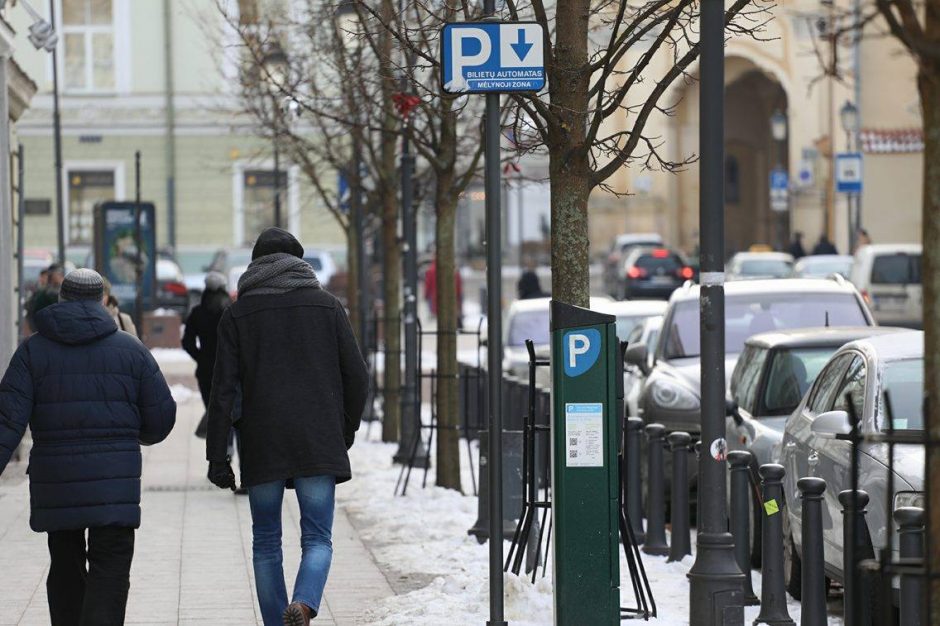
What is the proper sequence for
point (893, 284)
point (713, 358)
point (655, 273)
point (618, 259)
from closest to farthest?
point (713, 358), point (893, 284), point (655, 273), point (618, 259)

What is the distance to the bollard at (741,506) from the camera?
31.3 feet

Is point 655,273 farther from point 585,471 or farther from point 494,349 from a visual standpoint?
point 494,349

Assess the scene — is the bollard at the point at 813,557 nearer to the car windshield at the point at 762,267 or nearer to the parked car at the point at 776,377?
the parked car at the point at 776,377

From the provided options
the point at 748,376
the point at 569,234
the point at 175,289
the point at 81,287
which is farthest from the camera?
the point at 175,289

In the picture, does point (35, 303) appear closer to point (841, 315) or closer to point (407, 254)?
point (407, 254)

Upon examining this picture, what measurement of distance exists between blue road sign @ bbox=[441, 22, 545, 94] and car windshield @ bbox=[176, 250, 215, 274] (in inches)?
1621

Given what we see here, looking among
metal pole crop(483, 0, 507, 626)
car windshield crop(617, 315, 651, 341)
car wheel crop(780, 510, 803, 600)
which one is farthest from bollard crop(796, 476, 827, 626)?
car windshield crop(617, 315, 651, 341)

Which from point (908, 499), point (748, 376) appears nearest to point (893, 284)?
point (748, 376)

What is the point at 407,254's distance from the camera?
17.6 metres

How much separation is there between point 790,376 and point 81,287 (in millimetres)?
5999

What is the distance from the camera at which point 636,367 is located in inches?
677

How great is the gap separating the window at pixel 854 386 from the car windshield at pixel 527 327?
458 inches

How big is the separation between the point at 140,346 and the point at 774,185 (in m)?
41.3

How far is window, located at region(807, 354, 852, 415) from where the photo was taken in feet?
33.0
